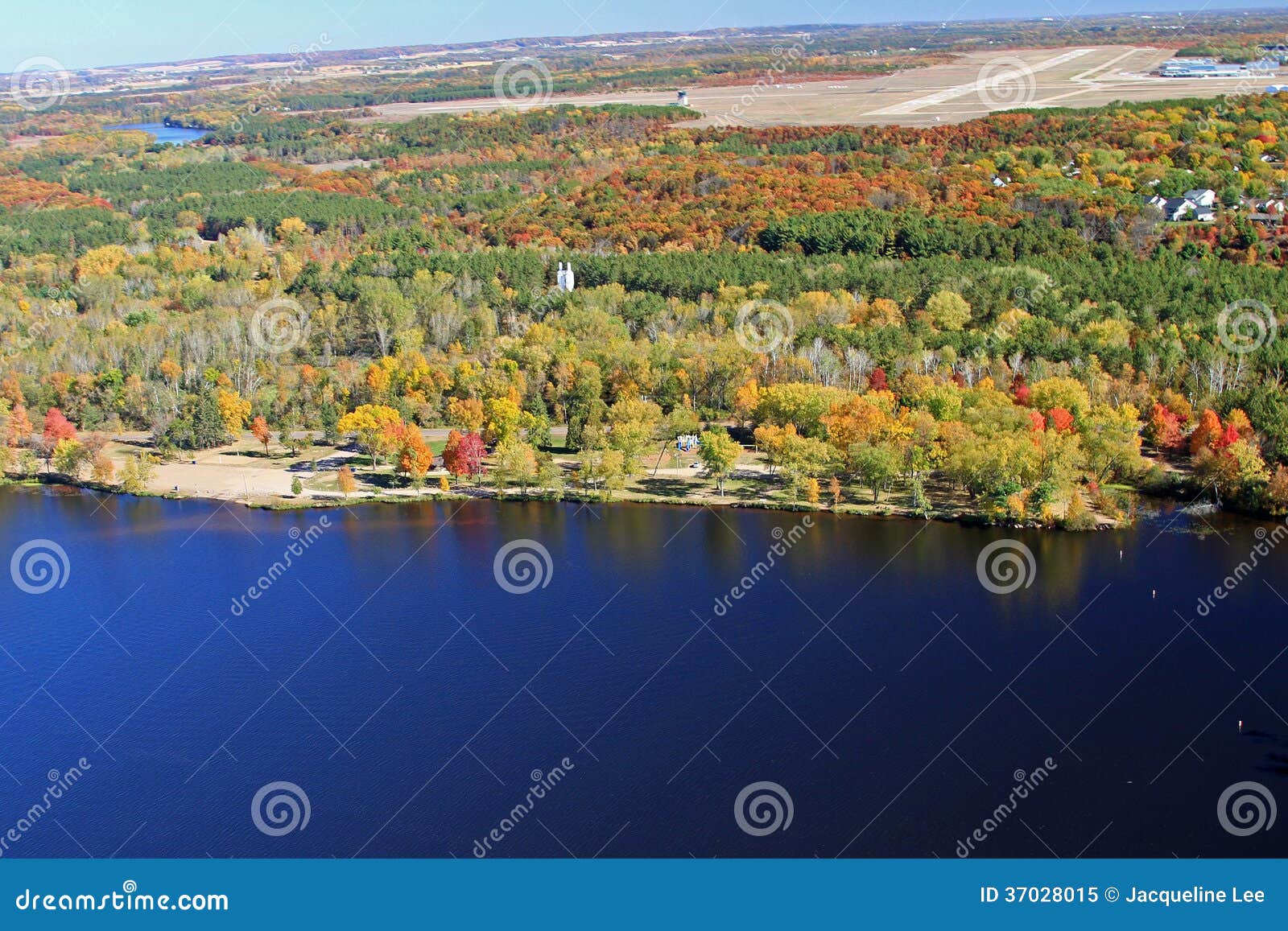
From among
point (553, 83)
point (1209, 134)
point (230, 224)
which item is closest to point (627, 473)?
point (230, 224)

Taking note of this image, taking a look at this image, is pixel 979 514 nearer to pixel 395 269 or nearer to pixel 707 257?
pixel 707 257

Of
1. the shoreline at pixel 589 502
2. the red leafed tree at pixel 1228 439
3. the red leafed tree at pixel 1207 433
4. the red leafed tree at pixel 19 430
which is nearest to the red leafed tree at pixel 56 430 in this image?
the red leafed tree at pixel 19 430

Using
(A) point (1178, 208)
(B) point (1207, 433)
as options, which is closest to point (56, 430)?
(B) point (1207, 433)

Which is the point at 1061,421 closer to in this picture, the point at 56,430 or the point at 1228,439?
Answer: the point at 1228,439

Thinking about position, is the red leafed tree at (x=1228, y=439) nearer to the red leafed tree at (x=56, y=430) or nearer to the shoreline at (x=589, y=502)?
the shoreline at (x=589, y=502)

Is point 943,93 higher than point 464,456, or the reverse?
point 943,93

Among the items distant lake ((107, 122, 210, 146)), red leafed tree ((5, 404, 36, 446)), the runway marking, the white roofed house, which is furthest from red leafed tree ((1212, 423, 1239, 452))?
distant lake ((107, 122, 210, 146))

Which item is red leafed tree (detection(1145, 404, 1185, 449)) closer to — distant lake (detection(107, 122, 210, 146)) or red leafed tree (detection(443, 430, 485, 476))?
red leafed tree (detection(443, 430, 485, 476))
